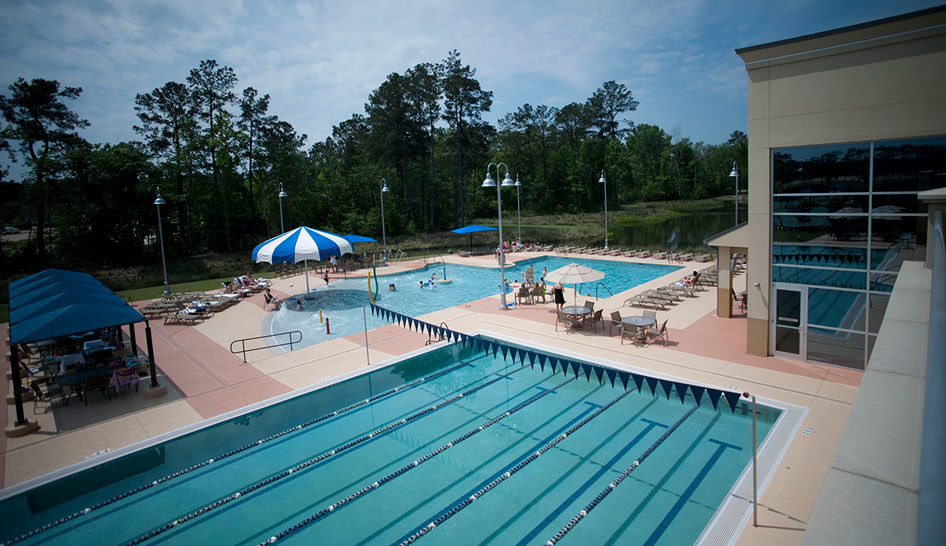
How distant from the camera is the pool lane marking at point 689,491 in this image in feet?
25.2

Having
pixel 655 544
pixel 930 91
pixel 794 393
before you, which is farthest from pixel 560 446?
pixel 930 91

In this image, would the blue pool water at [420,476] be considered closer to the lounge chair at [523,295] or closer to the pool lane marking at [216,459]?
the pool lane marking at [216,459]

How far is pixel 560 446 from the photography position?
1011 centimetres

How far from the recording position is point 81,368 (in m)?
13.5

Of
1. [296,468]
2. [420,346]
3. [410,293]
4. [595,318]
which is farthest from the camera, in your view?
[410,293]

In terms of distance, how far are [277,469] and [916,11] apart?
595 inches

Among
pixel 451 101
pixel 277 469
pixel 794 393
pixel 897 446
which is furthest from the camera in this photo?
pixel 451 101

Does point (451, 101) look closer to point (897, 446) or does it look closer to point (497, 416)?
point (497, 416)

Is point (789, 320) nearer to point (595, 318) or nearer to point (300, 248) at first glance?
point (595, 318)

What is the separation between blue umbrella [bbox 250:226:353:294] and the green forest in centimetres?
1857

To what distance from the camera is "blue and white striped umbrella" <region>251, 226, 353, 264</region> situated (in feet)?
71.7

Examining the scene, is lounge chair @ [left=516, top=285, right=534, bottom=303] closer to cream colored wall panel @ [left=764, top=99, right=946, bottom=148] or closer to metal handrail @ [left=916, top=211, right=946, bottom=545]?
cream colored wall panel @ [left=764, top=99, right=946, bottom=148]

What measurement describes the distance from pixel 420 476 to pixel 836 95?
1177 centimetres

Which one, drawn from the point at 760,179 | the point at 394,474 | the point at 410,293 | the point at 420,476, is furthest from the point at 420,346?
the point at 410,293
